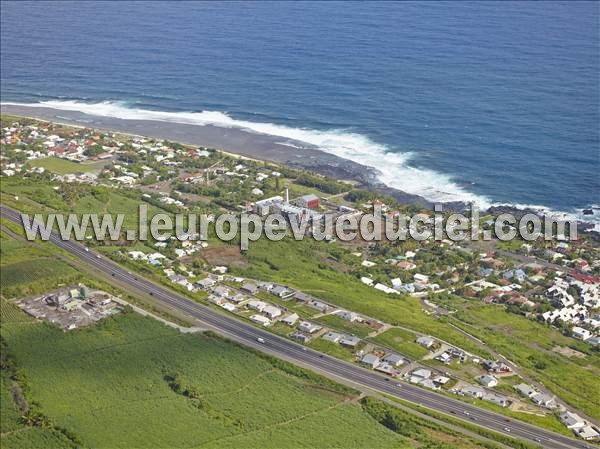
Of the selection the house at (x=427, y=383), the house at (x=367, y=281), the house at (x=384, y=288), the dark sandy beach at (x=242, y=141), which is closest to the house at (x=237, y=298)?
the house at (x=367, y=281)

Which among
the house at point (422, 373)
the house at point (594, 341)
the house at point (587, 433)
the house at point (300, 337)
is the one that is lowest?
the house at point (594, 341)

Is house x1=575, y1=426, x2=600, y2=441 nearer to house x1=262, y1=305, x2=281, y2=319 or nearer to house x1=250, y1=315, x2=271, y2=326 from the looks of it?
house x1=250, y1=315, x2=271, y2=326

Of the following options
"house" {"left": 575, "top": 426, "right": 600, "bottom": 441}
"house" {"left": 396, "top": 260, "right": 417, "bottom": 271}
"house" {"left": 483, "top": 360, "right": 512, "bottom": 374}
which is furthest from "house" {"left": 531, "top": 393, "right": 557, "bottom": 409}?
"house" {"left": 396, "top": 260, "right": 417, "bottom": 271}

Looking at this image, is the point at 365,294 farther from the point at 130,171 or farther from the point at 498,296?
the point at 130,171

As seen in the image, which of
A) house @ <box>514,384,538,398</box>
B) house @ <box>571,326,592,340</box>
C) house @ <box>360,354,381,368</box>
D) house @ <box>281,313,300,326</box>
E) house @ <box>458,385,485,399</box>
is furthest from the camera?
house @ <box>571,326,592,340</box>

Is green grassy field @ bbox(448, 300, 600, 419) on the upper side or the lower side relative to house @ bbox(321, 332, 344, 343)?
lower

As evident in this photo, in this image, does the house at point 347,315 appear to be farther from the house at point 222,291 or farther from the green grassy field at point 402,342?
the house at point 222,291
